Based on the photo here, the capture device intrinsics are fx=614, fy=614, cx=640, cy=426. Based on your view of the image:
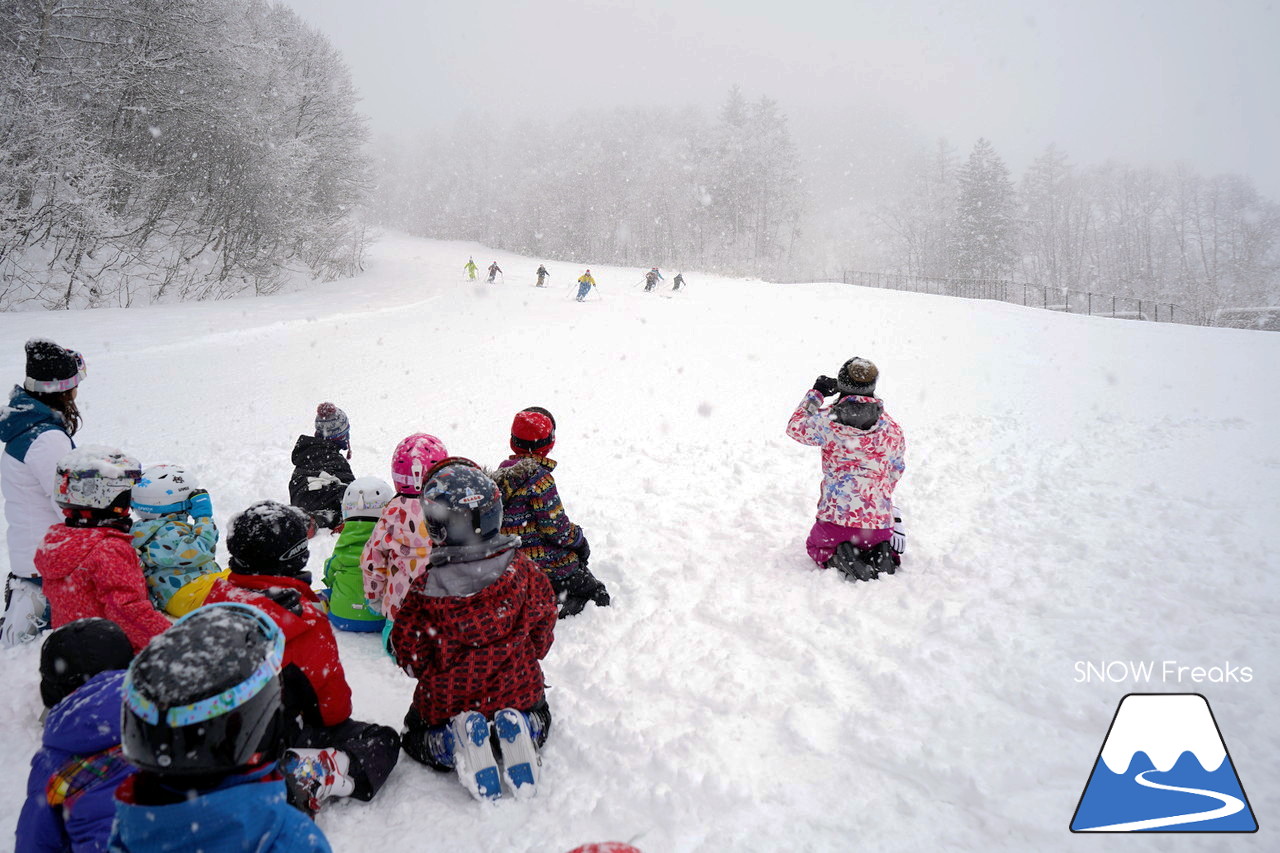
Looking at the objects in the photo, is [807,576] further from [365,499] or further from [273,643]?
[273,643]

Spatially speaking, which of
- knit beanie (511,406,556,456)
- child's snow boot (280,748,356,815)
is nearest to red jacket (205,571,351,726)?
child's snow boot (280,748,356,815)

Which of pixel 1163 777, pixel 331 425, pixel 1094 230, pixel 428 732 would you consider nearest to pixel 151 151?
pixel 331 425

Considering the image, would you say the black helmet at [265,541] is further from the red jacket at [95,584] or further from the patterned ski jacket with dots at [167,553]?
the patterned ski jacket with dots at [167,553]

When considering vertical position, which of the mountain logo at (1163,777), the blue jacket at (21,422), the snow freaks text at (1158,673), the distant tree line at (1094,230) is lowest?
the mountain logo at (1163,777)

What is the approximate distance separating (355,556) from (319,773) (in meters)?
1.67

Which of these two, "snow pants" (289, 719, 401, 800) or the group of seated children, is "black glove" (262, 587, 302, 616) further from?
"snow pants" (289, 719, 401, 800)

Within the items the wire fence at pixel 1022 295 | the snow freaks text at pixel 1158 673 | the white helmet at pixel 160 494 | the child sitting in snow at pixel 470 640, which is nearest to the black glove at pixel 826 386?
the snow freaks text at pixel 1158 673

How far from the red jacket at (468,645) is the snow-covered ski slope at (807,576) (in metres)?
0.41

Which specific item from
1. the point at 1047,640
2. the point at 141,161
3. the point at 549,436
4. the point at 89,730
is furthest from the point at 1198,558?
the point at 141,161

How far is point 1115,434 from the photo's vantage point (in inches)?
325

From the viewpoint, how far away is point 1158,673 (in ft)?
11.2

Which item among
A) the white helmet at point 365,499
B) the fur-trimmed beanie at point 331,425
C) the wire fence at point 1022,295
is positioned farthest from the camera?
the wire fence at point 1022,295

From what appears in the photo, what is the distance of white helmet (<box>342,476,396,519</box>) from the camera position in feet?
13.0

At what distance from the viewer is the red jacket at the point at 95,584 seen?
2854 mm
